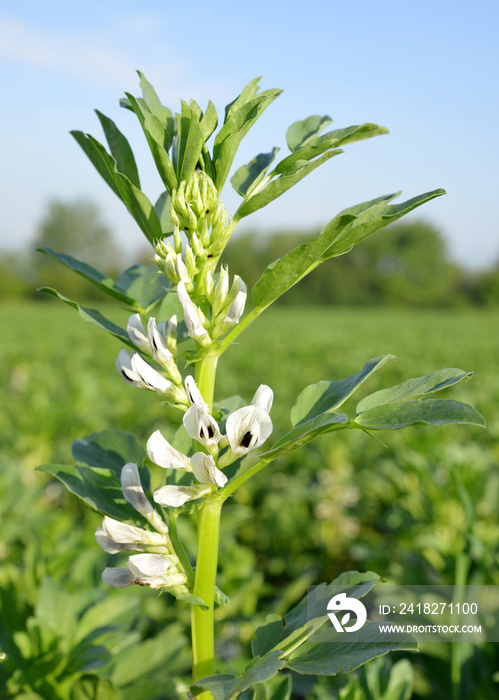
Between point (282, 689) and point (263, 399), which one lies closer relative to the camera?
point (263, 399)

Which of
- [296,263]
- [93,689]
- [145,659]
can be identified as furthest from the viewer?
[145,659]

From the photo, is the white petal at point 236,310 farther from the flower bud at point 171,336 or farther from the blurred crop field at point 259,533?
the blurred crop field at point 259,533

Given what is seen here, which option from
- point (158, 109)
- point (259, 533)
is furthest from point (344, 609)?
point (259, 533)

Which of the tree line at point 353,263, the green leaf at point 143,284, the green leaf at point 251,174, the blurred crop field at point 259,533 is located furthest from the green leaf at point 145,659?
the tree line at point 353,263

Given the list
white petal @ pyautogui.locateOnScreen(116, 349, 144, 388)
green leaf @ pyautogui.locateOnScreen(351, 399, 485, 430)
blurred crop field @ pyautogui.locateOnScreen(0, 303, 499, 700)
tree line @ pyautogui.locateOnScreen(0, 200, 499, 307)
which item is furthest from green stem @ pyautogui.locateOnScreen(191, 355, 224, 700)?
tree line @ pyautogui.locateOnScreen(0, 200, 499, 307)

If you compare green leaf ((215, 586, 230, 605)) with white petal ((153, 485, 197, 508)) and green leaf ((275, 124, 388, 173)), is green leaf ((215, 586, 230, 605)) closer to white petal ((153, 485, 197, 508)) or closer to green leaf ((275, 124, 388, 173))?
white petal ((153, 485, 197, 508))

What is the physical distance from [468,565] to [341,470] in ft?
6.26

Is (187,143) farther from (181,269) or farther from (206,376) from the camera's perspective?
(206,376)

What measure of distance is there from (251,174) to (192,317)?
31 centimetres

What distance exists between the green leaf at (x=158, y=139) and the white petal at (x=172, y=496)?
419 millimetres

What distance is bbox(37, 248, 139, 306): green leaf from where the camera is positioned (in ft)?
2.99

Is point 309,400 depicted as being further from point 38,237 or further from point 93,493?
point 38,237

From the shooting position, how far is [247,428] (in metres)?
0.72

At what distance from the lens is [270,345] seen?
50.3 ft
